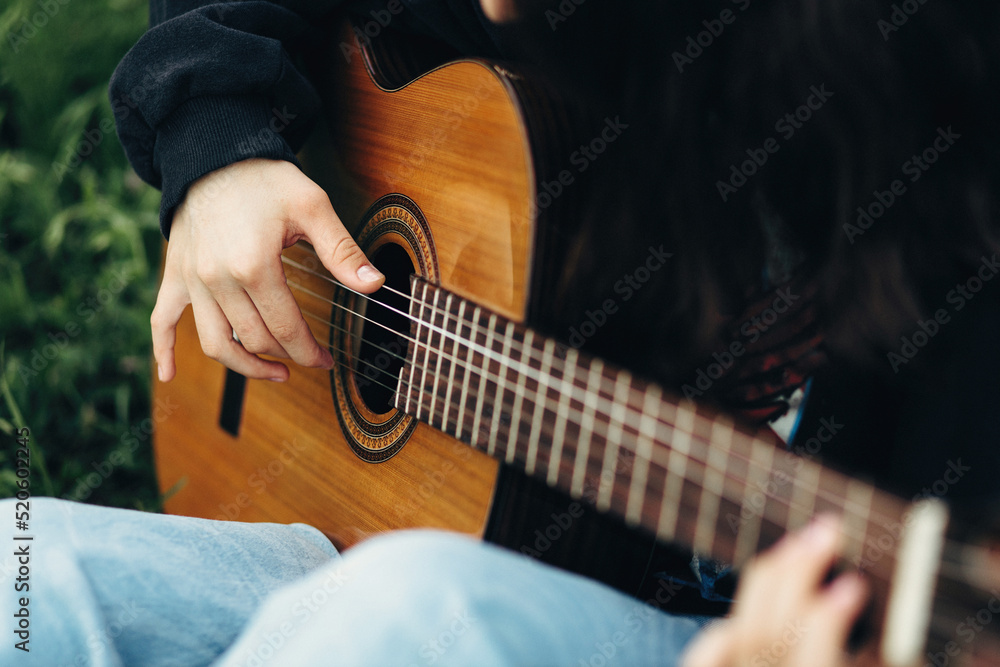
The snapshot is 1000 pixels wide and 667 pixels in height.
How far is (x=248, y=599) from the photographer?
0.80 metres

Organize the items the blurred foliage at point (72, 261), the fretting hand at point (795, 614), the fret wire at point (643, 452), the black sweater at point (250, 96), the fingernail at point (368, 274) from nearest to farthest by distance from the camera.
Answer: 1. the fretting hand at point (795, 614)
2. the fret wire at point (643, 452)
3. the black sweater at point (250, 96)
4. the fingernail at point (368, 274)
5. the blurred foliage at point (72, 261)

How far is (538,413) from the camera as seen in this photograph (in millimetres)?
727

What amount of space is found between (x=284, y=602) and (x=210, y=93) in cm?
71

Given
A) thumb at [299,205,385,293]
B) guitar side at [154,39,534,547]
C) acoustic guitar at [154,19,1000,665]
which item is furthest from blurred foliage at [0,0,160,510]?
thumb at [299,205,385,293]

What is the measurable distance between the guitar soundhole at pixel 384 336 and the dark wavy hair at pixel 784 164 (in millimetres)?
236

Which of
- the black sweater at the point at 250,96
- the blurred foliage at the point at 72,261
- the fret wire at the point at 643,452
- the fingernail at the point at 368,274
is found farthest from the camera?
the blurred foliage at the point at 72,261

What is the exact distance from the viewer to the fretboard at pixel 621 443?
0.56m

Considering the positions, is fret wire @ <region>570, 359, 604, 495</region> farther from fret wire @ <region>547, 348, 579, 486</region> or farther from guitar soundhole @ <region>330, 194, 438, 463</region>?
guitar soundhole @ <region>330, 194, 438, 463</region>

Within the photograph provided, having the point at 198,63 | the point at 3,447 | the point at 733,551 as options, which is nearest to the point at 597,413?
the point at 733,551

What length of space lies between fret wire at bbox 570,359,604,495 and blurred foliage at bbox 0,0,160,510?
40.9 inches

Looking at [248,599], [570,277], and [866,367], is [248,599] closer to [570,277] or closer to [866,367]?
[570,277]

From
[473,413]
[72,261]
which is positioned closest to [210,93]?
[473,413]

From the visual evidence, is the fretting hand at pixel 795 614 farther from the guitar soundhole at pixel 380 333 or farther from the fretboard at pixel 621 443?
the guitar soundhole at pixel 380 333

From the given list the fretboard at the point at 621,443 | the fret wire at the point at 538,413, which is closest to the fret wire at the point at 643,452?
the fretboard at the point at 621,443
